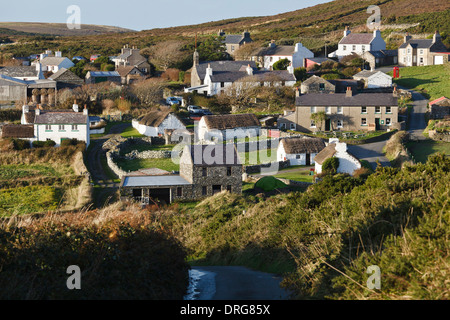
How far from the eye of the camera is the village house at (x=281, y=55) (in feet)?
255

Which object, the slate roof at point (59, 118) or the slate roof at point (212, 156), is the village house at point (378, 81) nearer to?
the slate roof at point (59, 118)

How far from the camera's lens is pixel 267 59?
81688 mm

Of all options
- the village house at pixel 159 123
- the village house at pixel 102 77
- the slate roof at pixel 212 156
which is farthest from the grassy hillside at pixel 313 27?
the slate roof at pixel 212 156

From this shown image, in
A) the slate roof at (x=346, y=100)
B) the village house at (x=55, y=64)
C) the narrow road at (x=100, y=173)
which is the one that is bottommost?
the narrow road at (x=100, y=173)

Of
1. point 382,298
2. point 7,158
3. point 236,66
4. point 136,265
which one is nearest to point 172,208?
point 7,158

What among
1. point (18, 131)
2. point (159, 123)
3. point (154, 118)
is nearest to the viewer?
point (18, 131)

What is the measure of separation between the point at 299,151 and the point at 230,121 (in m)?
10.1

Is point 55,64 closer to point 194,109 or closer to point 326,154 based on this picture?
point 194,109

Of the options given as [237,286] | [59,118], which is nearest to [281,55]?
[59,118]

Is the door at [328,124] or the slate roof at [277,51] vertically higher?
the slate roof at [277,51]

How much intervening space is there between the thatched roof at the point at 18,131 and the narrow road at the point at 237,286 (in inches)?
1434

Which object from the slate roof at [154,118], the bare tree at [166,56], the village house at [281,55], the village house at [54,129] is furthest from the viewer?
the bare tree at [166,56]

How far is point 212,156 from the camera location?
124 feet
